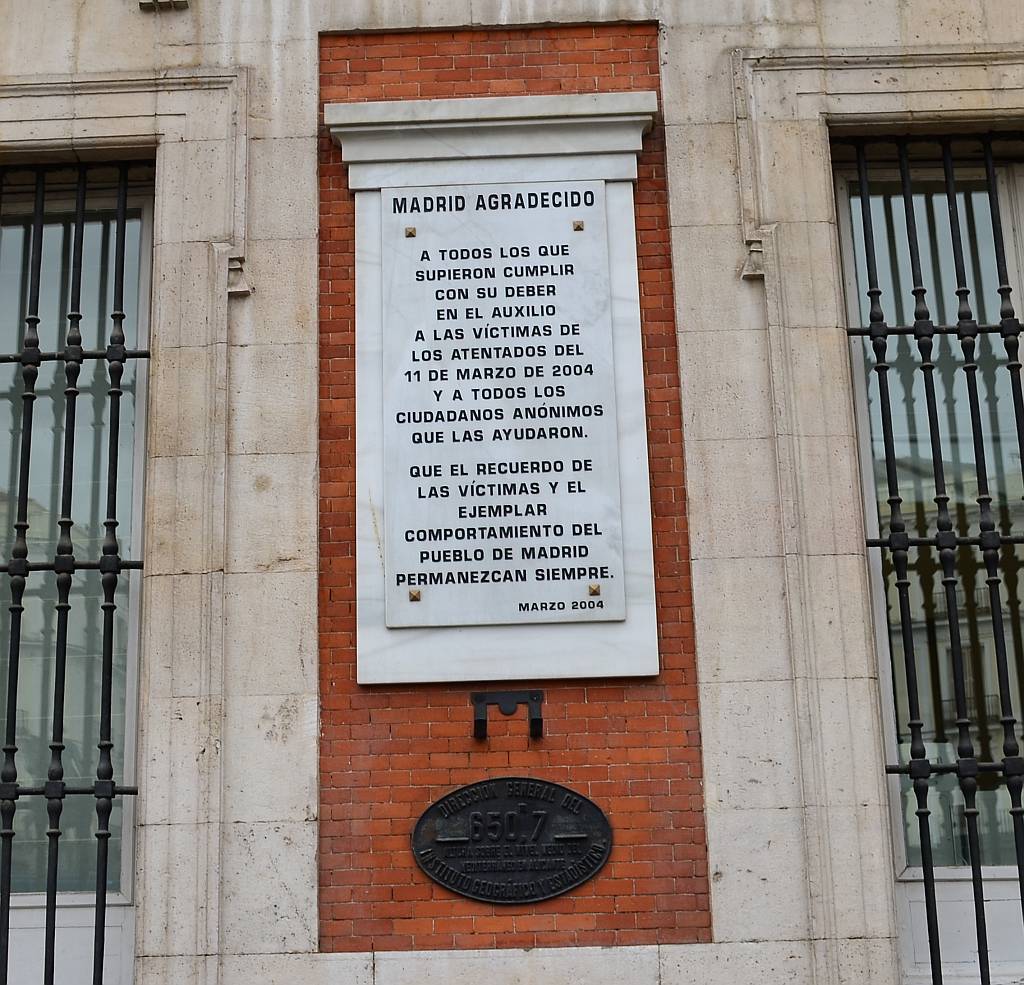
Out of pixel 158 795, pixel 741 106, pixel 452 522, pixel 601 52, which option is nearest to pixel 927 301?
pixel 741 106

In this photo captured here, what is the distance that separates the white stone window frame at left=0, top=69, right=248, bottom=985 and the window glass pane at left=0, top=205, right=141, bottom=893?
0.68ft

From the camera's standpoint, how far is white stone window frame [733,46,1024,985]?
764 cm

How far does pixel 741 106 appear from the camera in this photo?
8656 mm

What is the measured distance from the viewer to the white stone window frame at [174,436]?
Result: 7703mm

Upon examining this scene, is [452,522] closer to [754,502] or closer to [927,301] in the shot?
[754,502]

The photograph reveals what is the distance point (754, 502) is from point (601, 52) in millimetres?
2743

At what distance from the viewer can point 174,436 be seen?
324 inches

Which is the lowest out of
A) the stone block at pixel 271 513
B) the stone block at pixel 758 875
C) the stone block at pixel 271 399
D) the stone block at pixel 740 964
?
the stone block at pixel 740 964

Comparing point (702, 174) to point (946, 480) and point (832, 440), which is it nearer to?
point (832, 440)

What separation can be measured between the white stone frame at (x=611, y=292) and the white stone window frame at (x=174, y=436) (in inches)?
27.9

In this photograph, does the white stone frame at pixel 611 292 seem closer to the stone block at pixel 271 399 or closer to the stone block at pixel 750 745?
the stone block at pixel 271 399

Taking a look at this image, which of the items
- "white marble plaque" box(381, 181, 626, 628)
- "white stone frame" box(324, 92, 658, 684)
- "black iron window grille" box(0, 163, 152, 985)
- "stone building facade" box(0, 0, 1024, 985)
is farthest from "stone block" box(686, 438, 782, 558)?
→ "black iron window grille" box(0, 163, 152, 985)

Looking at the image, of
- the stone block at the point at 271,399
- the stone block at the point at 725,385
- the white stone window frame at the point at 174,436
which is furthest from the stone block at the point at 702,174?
the white stone window frame at the point at 174,436

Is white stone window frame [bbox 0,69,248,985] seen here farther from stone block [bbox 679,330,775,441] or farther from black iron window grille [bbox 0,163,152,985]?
stone block [bbox 679,330,775,441]
